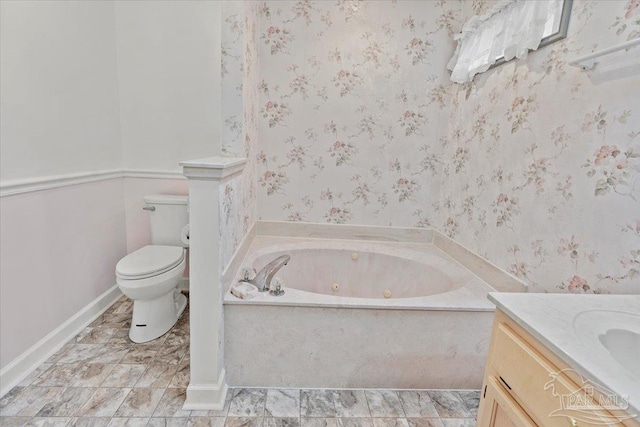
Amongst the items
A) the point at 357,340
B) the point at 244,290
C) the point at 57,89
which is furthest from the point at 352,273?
the point at 57,89

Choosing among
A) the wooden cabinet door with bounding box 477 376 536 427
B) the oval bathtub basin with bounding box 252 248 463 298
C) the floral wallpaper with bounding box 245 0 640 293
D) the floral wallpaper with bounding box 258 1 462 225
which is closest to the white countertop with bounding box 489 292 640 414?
the wooden cabinet door with bounding box 477 376 536 427

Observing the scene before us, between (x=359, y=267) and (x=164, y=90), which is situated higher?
(x=164, y=90)

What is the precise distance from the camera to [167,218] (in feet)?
7.70

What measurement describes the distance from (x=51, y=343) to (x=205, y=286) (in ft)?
3.60

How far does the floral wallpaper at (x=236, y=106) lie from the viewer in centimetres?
159

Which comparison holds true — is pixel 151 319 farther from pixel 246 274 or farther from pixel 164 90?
pixel 164 90

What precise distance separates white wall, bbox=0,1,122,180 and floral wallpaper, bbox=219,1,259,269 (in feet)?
3.09

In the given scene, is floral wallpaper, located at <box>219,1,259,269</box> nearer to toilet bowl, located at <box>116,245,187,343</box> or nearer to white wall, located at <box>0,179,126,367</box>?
toilet bowl, located at <box>116,245,187,343</box>

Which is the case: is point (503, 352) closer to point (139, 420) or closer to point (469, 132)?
point (139, 420)

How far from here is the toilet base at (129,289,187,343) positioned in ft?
6.38

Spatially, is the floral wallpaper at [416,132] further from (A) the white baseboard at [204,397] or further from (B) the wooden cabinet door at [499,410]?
(A) the white baseboard at [204,397]

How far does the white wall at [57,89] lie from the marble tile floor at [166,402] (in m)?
1.01

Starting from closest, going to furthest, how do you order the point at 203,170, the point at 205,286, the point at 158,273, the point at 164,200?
the point at 203,170
the point at 205,286
the point at 158,273
the point at 164,200

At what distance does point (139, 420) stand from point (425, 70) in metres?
2.62
